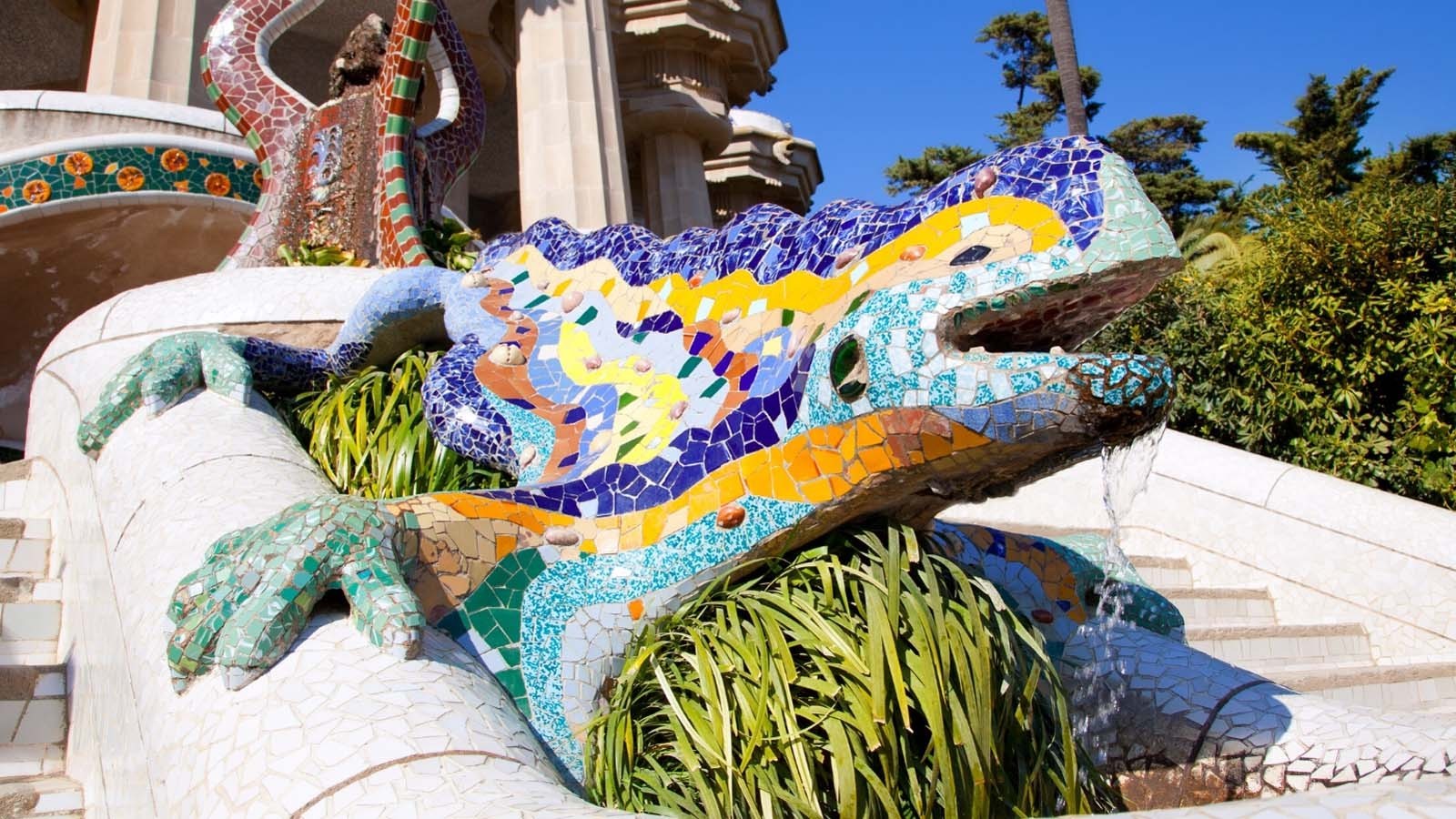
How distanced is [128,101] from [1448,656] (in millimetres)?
8890

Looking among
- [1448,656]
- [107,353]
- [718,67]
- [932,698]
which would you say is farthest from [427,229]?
[718,67]

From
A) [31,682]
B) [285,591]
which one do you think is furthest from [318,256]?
[285,591]

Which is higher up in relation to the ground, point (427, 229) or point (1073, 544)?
point (427, 229)

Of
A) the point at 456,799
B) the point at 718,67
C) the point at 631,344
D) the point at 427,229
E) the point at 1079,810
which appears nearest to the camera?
the point at 456,799

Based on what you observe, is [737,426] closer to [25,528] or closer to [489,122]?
[25,528]

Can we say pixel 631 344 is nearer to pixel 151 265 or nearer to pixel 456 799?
pixel 456 799

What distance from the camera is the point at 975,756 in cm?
222

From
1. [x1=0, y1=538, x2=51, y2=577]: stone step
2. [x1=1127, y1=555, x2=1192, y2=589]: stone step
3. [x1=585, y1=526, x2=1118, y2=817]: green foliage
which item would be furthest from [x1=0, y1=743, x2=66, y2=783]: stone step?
[x1=1127, y1=555, x2=1192, y2=589]: stone step

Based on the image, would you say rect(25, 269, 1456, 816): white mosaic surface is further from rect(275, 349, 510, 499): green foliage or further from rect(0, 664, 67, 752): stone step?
rect(275, 349, 510, 499): green foliage

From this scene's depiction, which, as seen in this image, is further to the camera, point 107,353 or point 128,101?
point 128,101

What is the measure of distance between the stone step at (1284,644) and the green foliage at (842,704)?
2230 mm

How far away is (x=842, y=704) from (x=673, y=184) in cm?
1491

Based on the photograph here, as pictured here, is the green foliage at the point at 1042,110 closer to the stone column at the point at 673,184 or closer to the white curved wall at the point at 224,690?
the stone column at the point at 673,184

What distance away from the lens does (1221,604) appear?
5172 millimetres
